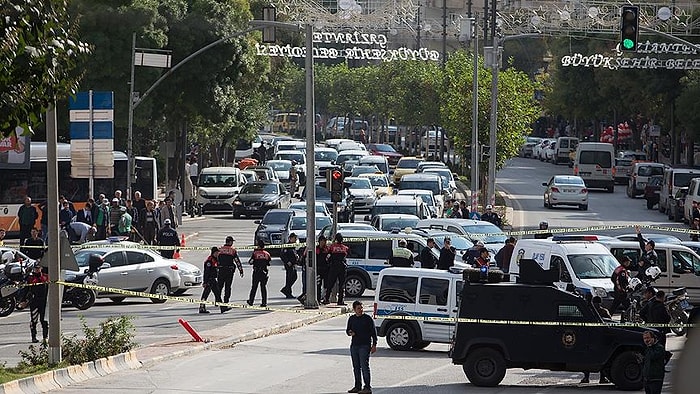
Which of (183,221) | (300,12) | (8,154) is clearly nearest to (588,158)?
(300,12)

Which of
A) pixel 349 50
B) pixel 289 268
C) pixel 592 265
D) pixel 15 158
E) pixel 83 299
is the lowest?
pixel 83 299

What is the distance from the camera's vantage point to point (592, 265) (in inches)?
1037

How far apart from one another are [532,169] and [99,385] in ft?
232

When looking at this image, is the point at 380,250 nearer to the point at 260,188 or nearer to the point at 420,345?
the point at 420,345

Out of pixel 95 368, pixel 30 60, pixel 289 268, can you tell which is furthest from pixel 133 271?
pixel 30 60

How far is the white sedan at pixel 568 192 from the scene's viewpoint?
2169 inches

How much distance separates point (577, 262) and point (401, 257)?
4649 millimetres

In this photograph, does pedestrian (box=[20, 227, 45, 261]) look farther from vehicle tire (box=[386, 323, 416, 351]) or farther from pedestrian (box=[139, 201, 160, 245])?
vehicle tire (box=[386, 323, 416, 351])

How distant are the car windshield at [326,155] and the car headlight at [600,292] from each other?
4786cm

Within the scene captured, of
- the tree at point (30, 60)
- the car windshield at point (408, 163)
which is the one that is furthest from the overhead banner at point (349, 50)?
the tree at point (30, 60)

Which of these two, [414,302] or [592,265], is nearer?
[414,302]

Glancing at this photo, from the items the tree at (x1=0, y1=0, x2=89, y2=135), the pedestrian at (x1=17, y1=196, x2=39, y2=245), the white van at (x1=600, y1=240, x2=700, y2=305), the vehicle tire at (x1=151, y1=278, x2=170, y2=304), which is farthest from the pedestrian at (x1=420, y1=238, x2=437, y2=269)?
the tree at (x1=0, y1=0, x2=89, y2=135)

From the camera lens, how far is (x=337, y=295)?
1149 inches

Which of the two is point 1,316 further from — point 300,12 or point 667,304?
point 300,12
